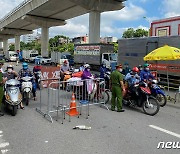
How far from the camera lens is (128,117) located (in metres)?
7.48

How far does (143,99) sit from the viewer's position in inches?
327

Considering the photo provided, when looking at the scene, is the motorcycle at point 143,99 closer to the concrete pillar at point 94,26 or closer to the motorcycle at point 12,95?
the motorcycle at point 12,95

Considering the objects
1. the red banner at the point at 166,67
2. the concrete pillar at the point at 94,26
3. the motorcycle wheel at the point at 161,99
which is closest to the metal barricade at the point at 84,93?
the motorcycle wheel at the point at 161,99

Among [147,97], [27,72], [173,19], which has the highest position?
[173,19]

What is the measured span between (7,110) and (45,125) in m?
2.34

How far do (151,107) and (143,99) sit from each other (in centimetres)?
46

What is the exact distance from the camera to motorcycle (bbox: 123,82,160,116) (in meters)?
7.92

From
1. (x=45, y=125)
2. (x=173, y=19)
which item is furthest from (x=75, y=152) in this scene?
(x=173, y=19)

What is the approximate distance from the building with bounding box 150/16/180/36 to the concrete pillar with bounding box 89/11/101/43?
13515mm

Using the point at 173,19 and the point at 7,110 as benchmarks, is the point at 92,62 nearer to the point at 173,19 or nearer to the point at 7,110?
the point at 173,19

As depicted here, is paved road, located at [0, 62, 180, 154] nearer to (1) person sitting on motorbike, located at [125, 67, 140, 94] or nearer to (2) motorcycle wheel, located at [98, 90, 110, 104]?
(1) person sitting on motorbike, located at [125, 67, 140, 94]

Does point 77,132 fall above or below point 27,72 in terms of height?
below

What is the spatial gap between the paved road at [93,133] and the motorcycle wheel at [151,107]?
183 millimetres

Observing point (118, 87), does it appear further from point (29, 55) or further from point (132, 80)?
point (29, 55)
